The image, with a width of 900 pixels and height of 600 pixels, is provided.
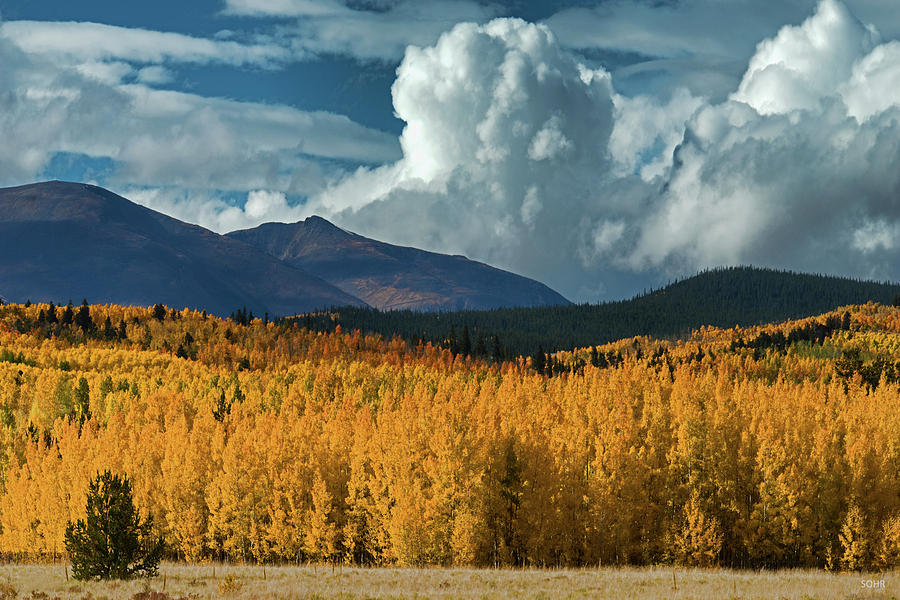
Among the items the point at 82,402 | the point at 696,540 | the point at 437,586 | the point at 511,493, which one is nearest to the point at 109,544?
the point at 437,586

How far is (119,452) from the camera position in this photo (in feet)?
351

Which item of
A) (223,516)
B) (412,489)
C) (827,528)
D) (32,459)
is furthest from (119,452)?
(827,528)

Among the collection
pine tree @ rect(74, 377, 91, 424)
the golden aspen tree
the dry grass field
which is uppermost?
pine tree @ rect(74, 377, 91, 424)

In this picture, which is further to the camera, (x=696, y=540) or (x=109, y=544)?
(x=696, y=540)

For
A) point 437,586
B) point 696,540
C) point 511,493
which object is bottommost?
point 696,540

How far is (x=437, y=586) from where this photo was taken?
154 ft

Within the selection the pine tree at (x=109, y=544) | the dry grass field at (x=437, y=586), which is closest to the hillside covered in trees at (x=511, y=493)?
the dry grass field at (x=437, y=586)

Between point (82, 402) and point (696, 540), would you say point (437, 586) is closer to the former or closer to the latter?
point (696, 540)

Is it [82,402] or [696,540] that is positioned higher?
[82,402]

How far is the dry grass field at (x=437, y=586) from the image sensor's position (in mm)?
42688

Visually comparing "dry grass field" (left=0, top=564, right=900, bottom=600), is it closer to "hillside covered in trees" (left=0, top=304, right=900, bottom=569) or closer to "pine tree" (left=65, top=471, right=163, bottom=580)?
"pine tree" (left=65, top=471, right=163, bottom=580)

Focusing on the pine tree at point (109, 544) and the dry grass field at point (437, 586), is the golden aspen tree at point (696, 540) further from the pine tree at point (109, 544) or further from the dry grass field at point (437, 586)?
the pine tree at point (109, 544)

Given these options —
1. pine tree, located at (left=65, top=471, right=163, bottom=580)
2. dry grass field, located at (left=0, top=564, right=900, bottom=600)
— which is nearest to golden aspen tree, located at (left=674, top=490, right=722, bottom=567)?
dry grass field, located at (left=0, top=564, right=900, bottom=600)

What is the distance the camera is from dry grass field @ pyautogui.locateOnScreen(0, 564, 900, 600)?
42.7 metres
